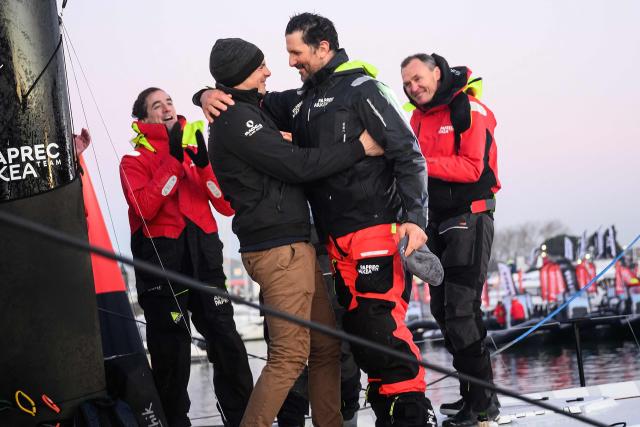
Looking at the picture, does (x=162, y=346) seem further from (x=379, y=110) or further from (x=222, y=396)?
(x=379, y=110)

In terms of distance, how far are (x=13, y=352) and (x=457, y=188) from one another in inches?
91.8

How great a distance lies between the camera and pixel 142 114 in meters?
5.42

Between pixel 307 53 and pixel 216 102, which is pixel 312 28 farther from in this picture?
pixel 216 102

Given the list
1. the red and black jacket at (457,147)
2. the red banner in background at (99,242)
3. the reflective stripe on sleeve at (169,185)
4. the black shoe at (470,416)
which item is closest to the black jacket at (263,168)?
the reflective stripe on sleeve at (169,185)

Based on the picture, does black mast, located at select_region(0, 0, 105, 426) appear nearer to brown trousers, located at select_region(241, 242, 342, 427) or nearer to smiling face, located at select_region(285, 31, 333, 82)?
brown trousers, located at select_region(241, 242, 342, 427)

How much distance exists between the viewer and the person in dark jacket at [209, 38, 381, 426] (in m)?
3.82

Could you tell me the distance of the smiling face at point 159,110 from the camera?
5363 millimetres

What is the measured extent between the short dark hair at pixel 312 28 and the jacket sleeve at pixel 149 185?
134cm

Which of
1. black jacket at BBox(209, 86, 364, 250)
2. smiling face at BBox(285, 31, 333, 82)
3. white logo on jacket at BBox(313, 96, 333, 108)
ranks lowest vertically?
black jacket at BBox(209, 86, 364, 250)

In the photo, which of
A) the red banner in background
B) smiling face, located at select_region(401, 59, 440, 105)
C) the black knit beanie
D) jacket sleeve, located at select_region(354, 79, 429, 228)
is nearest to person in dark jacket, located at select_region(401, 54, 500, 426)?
A: smiling face, located at select_region(401, 59, 440, 105)

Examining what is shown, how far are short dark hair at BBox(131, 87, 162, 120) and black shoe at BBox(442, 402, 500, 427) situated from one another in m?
2.24

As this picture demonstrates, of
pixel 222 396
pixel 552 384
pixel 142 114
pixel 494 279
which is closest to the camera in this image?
pixel 222 396

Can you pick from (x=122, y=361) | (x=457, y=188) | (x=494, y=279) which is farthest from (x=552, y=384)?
(x=494, y=279)

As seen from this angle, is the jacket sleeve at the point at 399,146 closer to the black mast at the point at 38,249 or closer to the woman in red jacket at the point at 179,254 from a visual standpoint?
the black mast at the point at 38,249
